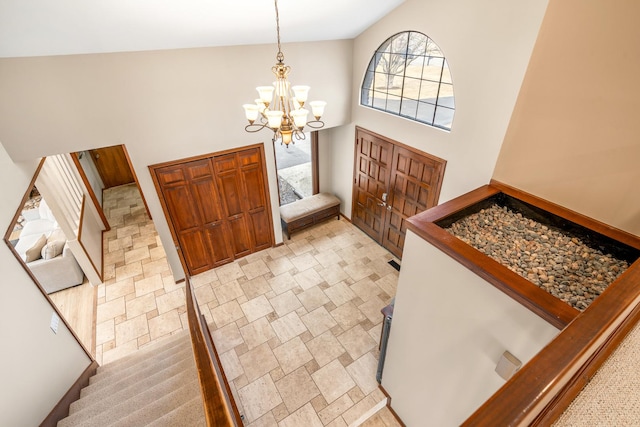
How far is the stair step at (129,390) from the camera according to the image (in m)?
2.48

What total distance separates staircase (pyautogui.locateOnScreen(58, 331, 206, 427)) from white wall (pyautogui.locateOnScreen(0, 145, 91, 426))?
0.84 feet

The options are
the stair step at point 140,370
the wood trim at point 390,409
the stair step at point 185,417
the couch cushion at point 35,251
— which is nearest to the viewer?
the stair step at point 185,417

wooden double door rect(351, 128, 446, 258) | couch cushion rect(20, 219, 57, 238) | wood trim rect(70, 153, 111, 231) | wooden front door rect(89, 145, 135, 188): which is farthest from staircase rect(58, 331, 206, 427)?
wooden front door rect(89, 145, 135, 188)

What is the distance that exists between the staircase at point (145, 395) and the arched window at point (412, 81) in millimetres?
3882

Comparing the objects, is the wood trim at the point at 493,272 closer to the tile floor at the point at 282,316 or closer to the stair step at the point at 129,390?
the tile floor at the point at 282,316

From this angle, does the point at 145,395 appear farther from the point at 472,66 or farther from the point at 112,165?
the point at 112,165

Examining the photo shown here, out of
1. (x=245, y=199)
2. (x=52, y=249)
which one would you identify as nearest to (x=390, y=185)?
(x=245, y=199)

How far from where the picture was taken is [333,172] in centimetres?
616

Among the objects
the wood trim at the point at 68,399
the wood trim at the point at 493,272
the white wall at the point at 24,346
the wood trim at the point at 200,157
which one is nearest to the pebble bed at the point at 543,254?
the wood trim at the point at 493,272

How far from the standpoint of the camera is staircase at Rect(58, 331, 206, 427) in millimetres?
2219

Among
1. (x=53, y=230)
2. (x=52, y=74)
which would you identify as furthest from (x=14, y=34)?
(x=53, y=230)

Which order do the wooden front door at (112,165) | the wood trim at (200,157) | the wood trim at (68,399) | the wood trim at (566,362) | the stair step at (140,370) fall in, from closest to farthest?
1. the wood trim at (566,362)
2. the wood trim at (68,399)
3. the stair step at (140,370)
4. the wood trim at (200,157)
5. the wooden front door at (112,165)

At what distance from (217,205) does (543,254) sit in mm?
4068

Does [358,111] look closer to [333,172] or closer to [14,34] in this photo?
[333,172]
